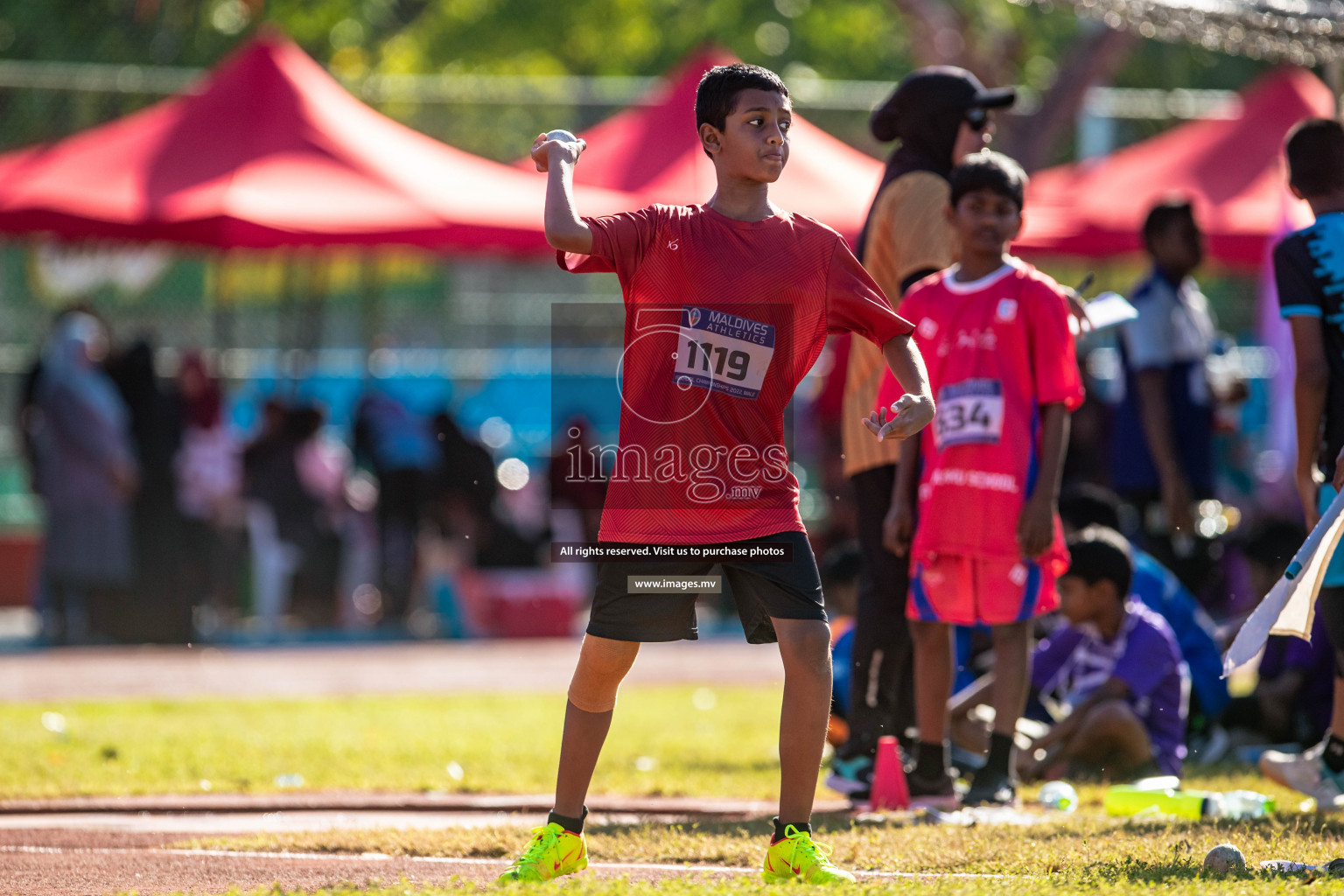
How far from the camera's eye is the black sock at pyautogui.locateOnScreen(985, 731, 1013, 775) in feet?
18.8

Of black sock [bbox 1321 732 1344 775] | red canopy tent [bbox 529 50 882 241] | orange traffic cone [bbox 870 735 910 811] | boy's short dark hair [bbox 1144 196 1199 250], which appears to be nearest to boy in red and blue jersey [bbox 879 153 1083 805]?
orange traffic cone [bbox 870 735 910 811]

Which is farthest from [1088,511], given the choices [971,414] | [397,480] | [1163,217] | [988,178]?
[397,480]

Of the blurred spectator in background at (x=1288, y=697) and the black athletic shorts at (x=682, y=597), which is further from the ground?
the black athletic shorts at (x=682, y=597)

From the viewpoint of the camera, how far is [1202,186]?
14055 mm

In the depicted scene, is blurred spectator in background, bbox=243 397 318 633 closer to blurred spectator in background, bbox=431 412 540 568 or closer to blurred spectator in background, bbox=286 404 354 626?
blurred spectator in background, bbox=286 404 354 626

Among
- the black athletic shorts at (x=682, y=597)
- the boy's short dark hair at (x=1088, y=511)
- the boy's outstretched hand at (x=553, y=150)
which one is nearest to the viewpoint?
the boy's outstretched hand at (x=553, y=150)

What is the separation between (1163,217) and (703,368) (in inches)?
166

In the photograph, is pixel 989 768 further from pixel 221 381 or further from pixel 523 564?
pixel 221 381

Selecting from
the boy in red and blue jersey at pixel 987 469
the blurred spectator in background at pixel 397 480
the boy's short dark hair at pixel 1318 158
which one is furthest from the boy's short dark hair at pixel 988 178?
the blurred spectator in background at pixel 397 480

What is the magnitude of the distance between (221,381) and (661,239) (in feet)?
33.3

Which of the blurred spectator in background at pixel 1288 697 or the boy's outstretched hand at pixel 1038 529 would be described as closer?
the boy's outstretched hand at pixel 1038 529

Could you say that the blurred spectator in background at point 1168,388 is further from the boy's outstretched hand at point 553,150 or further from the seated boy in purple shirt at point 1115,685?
the boy's outstretched hand at point 553,150

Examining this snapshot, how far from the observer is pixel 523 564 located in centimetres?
1367

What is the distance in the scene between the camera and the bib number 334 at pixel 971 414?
5.66 m
